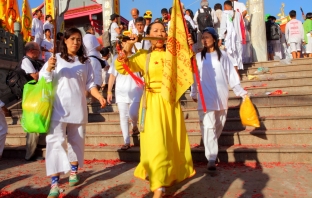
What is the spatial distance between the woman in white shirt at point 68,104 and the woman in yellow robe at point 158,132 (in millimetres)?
656

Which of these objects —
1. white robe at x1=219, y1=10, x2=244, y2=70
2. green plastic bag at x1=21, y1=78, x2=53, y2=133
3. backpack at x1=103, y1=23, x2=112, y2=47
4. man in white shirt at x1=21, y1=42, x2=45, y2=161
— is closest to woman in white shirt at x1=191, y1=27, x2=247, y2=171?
green plastic bag at x1=21, y1=78, x2=53, y2=133

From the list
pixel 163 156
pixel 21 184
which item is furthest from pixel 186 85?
pixel 21 184

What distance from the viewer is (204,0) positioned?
9.74 m

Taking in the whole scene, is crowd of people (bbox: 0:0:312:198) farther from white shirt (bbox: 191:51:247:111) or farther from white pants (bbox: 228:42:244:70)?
white pants (bbox: 228:42:244:70)

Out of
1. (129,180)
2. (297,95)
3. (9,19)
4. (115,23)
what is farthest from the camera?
(9,19)

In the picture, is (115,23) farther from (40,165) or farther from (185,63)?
(185,63)

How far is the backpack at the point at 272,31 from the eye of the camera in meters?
10.9

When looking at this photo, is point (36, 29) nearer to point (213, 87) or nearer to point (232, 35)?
point (232, 35)

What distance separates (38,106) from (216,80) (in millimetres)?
2380

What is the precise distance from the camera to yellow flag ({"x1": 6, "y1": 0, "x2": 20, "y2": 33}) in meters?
15.6

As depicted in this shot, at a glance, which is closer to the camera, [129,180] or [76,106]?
[76,106]

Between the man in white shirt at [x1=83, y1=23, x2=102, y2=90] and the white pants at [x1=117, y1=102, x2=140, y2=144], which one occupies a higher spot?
the man in white shirt at [x1=83, y1=23, x2=102, y2=90]

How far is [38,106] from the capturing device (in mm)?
3414

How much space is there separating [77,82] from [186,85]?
134 centimetres
